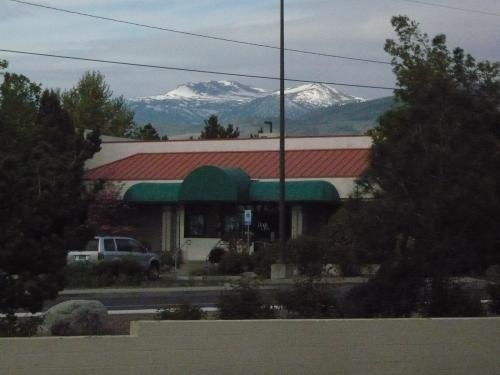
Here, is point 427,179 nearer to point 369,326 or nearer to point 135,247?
point 369,326

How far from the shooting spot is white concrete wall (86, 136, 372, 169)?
153 feet

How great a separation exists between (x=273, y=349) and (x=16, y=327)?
3.88 meters

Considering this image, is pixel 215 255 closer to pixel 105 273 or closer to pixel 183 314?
pixel 105 273

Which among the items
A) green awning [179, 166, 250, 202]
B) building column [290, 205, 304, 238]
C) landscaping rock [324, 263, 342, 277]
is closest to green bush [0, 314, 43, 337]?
landscaping rock [324, 263, 342, 277]

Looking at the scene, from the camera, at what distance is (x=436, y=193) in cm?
1555

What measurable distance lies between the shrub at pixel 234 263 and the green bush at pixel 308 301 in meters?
22.1

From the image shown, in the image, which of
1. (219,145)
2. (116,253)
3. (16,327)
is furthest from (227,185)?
(16,327)

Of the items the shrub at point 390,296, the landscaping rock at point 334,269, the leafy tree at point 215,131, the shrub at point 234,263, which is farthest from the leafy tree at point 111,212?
the leafy tree at point 215,131

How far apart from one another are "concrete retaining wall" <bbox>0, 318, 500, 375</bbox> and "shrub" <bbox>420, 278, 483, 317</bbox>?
2.64 meters

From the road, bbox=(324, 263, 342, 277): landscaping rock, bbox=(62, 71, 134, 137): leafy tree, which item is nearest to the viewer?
the road

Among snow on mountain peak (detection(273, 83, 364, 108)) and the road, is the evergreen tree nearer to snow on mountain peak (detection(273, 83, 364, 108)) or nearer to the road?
the road

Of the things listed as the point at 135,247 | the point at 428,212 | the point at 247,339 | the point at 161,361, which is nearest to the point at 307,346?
the point at 247,339

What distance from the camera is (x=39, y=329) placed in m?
15.1

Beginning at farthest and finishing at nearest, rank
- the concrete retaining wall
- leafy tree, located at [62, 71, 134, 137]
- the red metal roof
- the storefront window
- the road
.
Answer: leafy tree, located at [62, 71, 134, 137] < the storefront window < the red metal roof < the road < the concrete retaining wall
